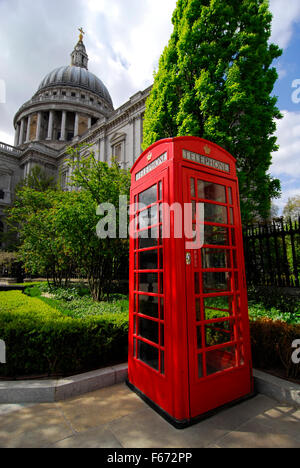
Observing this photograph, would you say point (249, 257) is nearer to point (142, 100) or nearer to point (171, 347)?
point (171, 347)

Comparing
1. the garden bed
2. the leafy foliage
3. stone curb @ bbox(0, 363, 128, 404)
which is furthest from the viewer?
the leafy foliage

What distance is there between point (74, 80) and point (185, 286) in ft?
202

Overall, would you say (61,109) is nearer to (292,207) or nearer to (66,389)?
(292,207)

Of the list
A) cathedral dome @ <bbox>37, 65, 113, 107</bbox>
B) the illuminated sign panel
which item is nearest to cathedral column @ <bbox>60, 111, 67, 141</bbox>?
cathedral dome @ <bbox>37, 65, 113, 107</bbox>

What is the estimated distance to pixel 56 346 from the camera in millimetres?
3508

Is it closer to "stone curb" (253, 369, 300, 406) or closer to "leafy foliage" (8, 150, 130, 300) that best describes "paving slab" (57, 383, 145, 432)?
"stone curb" (253, 369, 300, 406)

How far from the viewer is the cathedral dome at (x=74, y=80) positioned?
166ft

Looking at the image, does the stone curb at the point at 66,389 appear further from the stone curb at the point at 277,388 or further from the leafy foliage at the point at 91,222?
the leafy foliage at the point at 91,222

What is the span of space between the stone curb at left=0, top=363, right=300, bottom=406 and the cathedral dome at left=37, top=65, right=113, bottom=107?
59.3 metres

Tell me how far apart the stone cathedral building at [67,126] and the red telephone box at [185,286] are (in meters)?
23.2

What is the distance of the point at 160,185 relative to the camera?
9.76 ft

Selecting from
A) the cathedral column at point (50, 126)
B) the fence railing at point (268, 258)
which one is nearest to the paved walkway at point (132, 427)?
the fence railing at point (268, 258)

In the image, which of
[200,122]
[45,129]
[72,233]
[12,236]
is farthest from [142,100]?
[45,129]

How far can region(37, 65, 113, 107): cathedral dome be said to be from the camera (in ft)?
166
